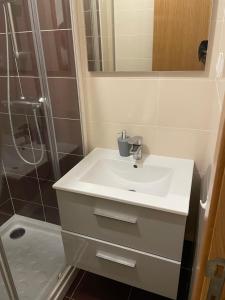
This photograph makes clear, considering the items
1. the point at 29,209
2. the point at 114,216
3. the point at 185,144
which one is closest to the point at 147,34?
the point at 185,144

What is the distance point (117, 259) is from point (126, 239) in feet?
0.46

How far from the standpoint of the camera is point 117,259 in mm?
1130

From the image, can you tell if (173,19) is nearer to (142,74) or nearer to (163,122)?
(142,74)

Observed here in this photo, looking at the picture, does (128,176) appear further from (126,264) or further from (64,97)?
(64,97)

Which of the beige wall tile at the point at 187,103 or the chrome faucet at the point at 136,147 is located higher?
the beige wall tile at the point at 187,103

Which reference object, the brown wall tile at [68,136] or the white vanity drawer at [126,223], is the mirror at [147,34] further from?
the white vanity drawer at [126,223]

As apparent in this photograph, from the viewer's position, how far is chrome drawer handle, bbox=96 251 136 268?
1103 mm

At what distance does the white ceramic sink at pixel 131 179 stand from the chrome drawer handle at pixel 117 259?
32cm

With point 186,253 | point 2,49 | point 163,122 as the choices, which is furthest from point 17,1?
point 186,253

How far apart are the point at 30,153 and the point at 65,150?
0.87 ft

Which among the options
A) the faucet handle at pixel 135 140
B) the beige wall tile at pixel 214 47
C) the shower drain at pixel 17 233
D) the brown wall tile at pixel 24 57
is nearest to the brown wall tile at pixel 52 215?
the shower drain at pixel 17 233

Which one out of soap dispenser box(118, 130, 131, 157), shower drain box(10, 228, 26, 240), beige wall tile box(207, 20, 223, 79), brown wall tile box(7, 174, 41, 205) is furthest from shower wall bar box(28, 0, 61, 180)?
beige wall tile box(207, 20, 223, 79)

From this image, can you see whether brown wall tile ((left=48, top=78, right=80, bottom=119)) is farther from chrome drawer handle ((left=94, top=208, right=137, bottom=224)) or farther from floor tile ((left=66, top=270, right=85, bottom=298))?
floor tile ((left=66, top=270, right=85, bottom=298))

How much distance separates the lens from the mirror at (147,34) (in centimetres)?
105
